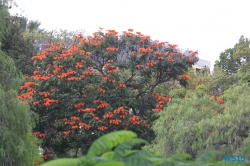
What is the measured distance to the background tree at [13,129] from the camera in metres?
8.50

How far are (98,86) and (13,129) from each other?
215 inches

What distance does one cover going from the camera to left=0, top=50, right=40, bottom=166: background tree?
8500 mm

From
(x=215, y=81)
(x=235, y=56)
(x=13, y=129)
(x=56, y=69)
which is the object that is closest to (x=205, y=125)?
(x=13, y=129)

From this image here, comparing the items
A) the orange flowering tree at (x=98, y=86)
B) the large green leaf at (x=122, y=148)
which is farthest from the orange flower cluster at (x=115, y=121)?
the large green leaf at (x=122, y=148)

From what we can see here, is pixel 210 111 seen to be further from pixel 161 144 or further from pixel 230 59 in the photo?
pixel 230 59

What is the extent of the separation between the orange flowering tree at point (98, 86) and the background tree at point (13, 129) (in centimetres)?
416

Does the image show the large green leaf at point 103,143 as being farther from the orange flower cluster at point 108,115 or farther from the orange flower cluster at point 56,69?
the orange flower cluster at point 56,69

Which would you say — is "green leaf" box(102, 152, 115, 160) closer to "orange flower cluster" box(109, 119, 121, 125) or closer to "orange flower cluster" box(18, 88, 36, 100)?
"orange flower cluster" box(109, 119, 121, 125)

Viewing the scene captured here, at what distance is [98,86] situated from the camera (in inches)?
548

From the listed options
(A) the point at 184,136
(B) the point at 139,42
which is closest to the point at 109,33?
(B) the point at 139,42

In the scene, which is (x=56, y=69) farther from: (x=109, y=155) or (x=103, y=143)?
(x=103, y=143)

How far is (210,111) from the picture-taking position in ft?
36.3

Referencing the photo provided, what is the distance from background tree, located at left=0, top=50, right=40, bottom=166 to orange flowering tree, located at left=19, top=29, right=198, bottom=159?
4.16 metres

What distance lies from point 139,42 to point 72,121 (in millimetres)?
3662
